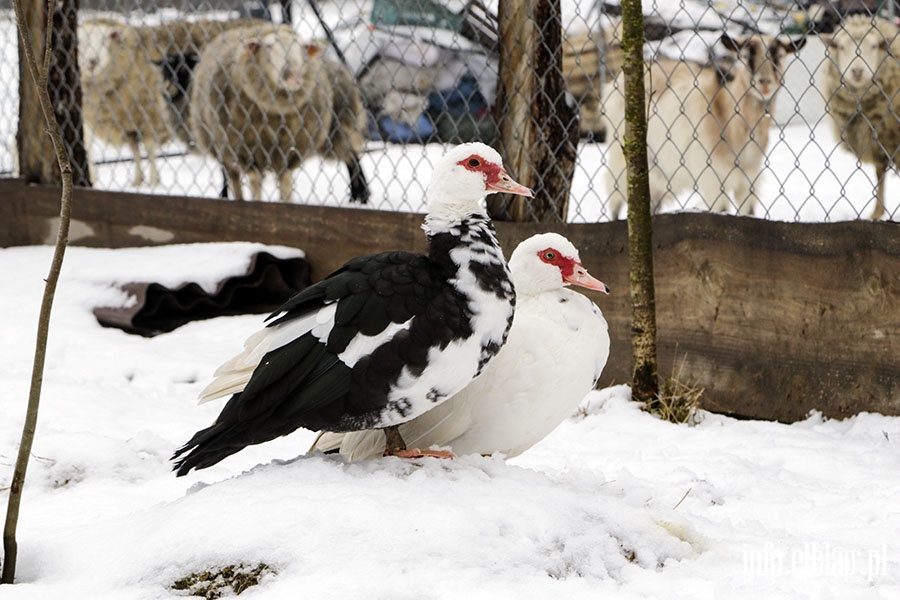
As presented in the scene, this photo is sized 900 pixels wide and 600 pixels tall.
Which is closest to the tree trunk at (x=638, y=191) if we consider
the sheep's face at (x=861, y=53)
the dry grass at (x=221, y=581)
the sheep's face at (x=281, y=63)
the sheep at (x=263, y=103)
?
the dry grass at (x=221, y=581)

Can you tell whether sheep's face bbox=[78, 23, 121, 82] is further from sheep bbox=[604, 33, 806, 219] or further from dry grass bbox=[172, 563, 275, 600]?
dry grass bbox=[172, 563, 275, 600]

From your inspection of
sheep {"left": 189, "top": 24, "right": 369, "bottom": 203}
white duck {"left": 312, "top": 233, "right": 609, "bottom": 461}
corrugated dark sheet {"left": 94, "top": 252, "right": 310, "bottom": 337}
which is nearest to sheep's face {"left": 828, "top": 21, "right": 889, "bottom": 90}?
sheep {"left": 189, "top": 24, "right": 369, "bottom": 203}

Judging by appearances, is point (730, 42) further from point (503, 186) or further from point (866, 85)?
point (503, 186)

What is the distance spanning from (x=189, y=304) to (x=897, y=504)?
128 inches

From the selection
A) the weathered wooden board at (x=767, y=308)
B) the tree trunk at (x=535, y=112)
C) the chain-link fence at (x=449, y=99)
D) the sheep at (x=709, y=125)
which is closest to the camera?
the weathered wooden board at (x=767, y=308)

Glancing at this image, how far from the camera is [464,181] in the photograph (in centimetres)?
260

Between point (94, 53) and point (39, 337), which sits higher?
point (94, 53)

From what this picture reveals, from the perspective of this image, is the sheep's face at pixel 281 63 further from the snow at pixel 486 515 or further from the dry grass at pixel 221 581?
the dry grass at pixel 221 581

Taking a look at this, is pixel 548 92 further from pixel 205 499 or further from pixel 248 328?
pixel 205 499

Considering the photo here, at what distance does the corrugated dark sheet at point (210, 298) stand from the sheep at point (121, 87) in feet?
9.51

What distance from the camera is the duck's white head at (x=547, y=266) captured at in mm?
2938

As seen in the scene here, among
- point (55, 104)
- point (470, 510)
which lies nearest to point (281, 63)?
point (55, 104)

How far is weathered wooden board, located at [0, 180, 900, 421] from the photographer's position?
12.2 ft

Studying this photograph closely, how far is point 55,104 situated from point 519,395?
4430 mm
